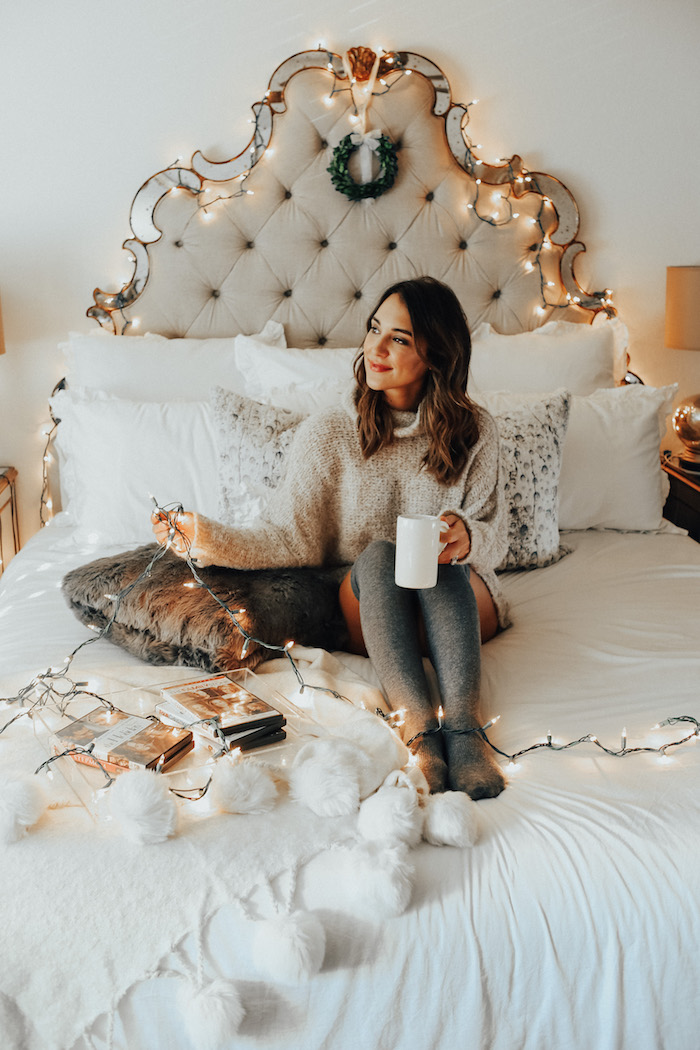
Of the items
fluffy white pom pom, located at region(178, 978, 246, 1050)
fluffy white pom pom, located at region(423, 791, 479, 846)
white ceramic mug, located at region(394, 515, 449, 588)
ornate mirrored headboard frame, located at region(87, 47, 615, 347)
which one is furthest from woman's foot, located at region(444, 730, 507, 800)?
ornate mirrored headboard frame, located at region(87, 47, 615, 347)

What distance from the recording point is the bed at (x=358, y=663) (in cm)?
94

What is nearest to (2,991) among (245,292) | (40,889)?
(40,889)

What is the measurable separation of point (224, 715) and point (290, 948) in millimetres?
389

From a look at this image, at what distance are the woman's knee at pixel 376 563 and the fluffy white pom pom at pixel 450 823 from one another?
21.0 inches

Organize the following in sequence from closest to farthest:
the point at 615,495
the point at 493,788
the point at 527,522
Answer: the point at 493,788 < the point at 527,522 < the point at 615,495

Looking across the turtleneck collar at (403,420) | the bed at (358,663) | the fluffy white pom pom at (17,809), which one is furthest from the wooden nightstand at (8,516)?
the fluffy white pom pom at (17,809)

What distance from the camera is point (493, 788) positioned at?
1222 millimetres

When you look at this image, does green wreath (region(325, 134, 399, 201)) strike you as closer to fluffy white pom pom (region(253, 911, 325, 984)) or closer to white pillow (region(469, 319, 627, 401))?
white pillow (region(469, 319, 627, 401))

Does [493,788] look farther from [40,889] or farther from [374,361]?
[374,361]

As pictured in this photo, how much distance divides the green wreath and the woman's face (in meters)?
0.83

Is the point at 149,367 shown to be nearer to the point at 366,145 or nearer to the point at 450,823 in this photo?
the point at 366,145

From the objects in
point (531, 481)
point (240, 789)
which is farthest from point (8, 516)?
point (240, 789)

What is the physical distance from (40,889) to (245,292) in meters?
1.89

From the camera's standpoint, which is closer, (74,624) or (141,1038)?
(141,1038)
